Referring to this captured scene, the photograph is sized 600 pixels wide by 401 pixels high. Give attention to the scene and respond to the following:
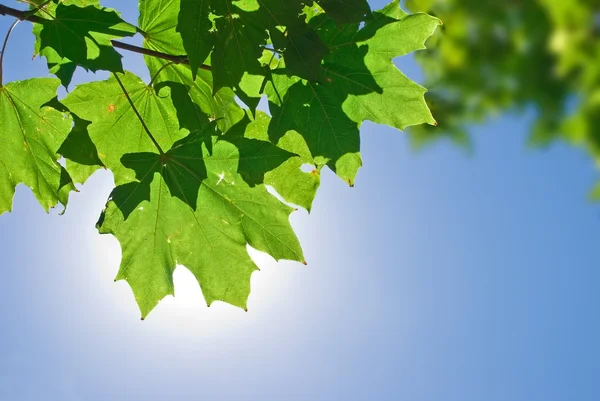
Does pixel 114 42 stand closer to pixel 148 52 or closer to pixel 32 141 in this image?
pixel 148 52

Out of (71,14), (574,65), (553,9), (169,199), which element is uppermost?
(553,9)

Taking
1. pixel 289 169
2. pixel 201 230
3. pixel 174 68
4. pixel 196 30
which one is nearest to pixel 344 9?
pixel 196 30

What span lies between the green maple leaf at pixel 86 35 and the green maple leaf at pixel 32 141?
0.90 feet

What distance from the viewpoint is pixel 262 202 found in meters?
1.67

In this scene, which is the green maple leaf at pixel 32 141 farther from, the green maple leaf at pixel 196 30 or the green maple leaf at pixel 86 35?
the green maple leaf at pixel 196 30

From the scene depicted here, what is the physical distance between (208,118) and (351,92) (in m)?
0.46

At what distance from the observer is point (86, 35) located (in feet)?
4.62

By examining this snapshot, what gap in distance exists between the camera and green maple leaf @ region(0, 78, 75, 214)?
5.58 ft

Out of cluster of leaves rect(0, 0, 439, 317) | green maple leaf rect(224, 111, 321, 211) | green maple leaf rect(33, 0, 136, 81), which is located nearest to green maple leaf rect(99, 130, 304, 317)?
cluster of leaves rect(0, 0, 439, 317)

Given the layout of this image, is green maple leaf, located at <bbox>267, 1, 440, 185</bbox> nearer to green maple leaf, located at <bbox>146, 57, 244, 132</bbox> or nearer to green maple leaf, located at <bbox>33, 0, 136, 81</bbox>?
green maple leaf, located at <bbox>146, 57, 244, 132</bbox>

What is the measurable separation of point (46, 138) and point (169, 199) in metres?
0.44

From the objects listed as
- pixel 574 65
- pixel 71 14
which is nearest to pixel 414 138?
pixel 574 65

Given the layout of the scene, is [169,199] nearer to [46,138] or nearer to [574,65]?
[46,138]

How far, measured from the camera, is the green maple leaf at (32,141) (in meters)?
1.70
